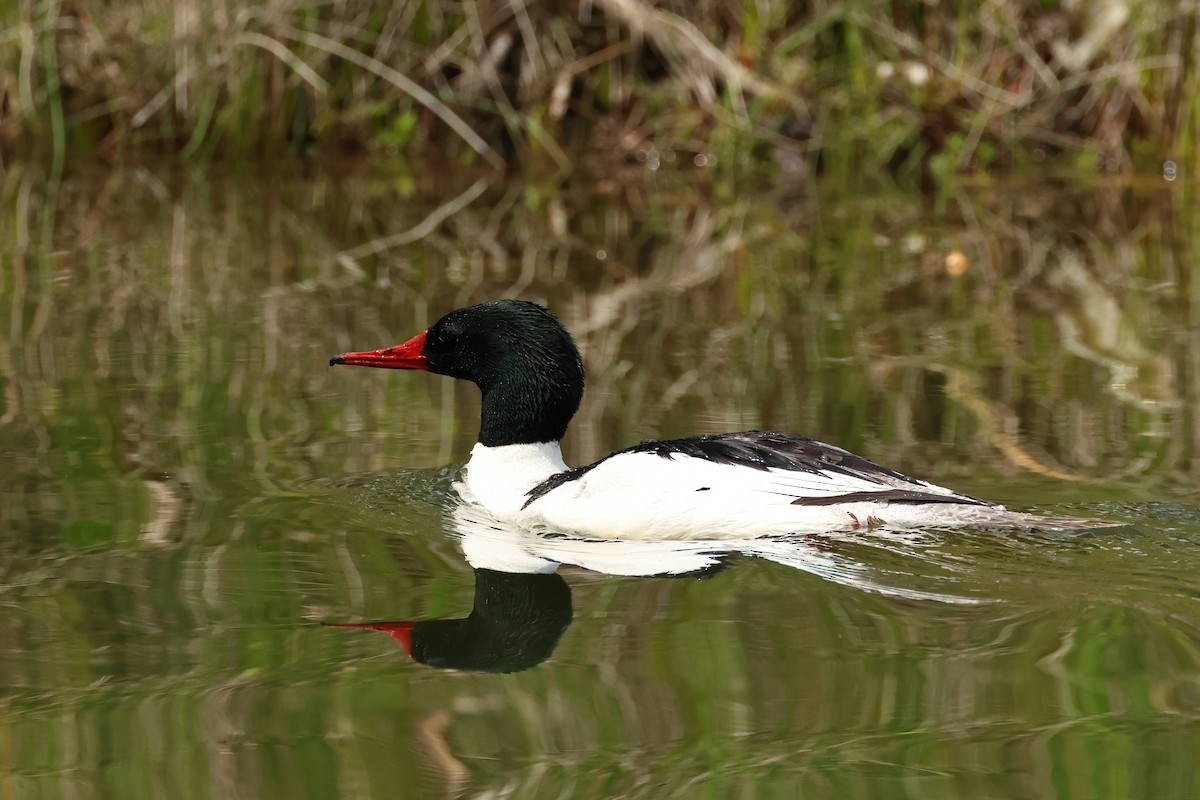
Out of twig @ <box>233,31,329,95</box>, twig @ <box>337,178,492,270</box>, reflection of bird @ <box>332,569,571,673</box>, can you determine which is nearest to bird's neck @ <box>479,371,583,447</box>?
reflection of bird @ <box>332,569,571,673</box>

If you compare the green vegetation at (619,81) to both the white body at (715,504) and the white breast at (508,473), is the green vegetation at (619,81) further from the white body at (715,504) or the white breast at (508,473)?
the white body at (715,504)

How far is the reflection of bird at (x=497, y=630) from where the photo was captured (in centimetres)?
391

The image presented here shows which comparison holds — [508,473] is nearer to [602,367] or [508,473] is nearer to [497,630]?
[497,630]

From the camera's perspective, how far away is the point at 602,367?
7.25 metres

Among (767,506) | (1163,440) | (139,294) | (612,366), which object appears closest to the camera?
(767,506)

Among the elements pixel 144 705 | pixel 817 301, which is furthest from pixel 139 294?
pixel 144 705

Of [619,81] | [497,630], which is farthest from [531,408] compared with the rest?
[619,81]

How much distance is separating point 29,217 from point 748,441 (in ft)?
25.0

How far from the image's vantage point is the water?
334cm

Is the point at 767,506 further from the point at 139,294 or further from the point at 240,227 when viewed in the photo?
the point at 240,227

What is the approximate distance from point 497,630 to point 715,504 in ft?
3.46

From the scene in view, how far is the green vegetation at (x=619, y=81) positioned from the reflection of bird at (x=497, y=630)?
9.76m

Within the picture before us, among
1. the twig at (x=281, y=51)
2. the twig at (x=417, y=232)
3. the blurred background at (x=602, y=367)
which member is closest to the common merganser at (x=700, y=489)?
the blurred background at (x=602, y=367)

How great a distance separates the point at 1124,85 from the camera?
45.1 ft
